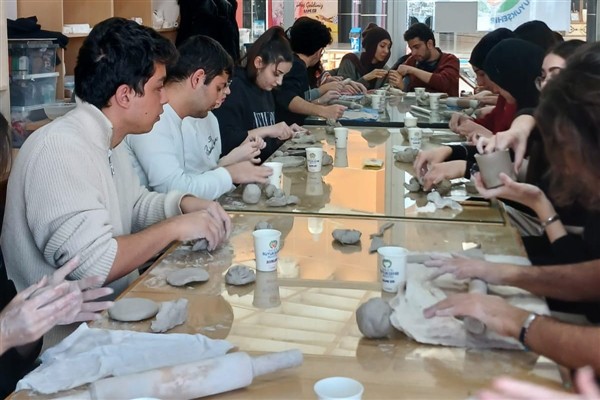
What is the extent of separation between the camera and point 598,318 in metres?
1.77

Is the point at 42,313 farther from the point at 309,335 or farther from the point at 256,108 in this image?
the point at 256,108

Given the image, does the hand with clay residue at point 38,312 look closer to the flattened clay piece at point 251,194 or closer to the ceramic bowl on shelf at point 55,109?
the flattened clay piece at point 251,194

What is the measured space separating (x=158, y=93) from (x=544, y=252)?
136 cm

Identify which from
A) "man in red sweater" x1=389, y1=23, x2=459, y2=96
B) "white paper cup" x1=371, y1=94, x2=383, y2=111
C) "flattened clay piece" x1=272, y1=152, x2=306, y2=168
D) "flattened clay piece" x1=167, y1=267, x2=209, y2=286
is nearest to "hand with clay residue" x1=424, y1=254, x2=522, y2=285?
"flattened clay piece" x1=167, y1=267, x2=209, y2=286

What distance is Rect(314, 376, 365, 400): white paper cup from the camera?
1.04 m

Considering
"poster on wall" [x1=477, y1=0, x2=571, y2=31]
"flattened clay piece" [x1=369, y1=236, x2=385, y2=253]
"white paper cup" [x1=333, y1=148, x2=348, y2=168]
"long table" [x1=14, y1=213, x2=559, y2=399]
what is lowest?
"long table" [x1=14, y1=213, x2=559, y2=399]

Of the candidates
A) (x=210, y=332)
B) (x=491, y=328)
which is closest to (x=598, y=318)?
(x=491, y=328)

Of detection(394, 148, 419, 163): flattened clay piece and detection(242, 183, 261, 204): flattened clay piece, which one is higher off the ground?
detection(394, 148, 419, 163): flattened clay piece

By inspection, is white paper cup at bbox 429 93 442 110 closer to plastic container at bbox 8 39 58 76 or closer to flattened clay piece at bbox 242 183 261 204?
plastic container at bbox 8 39 58 76

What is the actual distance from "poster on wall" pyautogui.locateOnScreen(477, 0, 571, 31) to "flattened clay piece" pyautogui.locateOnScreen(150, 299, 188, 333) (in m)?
6.40

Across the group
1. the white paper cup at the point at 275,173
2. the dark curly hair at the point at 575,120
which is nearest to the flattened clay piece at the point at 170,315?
the dark curly hair at the point at 575,120

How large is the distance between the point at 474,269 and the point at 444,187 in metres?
1.00

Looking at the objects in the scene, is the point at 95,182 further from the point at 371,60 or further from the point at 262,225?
the point at 371,60

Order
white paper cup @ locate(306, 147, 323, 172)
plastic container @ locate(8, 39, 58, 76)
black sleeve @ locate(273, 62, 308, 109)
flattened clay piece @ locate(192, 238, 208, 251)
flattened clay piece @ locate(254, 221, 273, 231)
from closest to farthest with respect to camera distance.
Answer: flattened clay piece @ locate(192, 238, 208, 251)
flattened clay piece @ locate(254, 221, 273, 231)
white paper cup @ locate(306, 147, 323, 172)
plastic container @ locate(8, 39, 58, 76)
black sleeve @ locate(273, 62, 308, 109)
